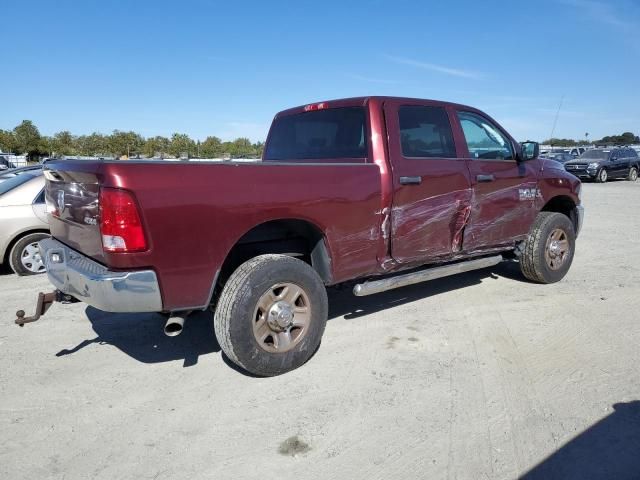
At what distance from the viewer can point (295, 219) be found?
341cm

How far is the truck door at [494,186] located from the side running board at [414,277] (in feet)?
0.53

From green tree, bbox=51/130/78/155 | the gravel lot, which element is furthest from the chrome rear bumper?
green tree, bbox=51/130/78/155

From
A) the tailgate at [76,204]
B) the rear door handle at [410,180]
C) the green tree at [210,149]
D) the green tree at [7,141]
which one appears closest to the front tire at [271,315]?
the tailgate at [76,204]

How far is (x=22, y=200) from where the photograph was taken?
247 inches

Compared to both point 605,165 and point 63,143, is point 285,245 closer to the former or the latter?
point 605,165

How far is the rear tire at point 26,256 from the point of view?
6.26 m

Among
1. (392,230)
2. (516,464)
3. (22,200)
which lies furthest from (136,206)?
(22,200)

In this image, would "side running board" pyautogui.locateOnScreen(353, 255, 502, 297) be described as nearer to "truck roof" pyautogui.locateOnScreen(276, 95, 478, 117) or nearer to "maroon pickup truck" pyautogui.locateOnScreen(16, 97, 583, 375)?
"maroon pickup truck" pyautogui.locateOnScreen(16, 97, 583, 375)

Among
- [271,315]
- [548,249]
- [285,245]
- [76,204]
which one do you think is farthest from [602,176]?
[76,204]

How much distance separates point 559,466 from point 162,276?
7.77 ft

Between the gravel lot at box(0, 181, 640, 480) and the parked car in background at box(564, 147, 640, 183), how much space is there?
2216 centimetres

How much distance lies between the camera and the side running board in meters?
3.88

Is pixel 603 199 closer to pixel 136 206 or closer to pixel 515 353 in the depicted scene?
pixel 515 353

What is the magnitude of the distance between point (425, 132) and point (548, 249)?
230 centimetres
